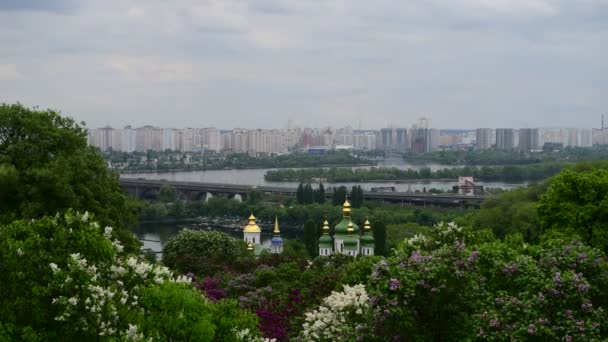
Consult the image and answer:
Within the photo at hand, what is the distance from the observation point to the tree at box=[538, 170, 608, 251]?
7750 millimetres

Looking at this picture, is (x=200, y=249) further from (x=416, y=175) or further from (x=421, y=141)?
(x=421, y=141)

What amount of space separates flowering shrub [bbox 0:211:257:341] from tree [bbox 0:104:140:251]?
3.05 m

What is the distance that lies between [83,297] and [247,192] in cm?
3184

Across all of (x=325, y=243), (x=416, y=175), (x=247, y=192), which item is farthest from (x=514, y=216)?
(x=416, y=175)

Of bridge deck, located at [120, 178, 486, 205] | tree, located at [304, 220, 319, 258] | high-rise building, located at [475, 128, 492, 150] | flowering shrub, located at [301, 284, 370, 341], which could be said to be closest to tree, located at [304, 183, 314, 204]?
bridge deck, located at [120, 178, 486, 205]

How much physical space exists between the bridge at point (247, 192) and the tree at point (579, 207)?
78.7 feet

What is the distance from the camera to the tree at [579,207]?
7.75 metres

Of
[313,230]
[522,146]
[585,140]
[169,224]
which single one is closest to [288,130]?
[522,146]

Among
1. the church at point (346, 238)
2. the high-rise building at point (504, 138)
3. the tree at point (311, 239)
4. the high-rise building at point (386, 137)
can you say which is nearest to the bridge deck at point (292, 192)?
the tree at point (311, 239)

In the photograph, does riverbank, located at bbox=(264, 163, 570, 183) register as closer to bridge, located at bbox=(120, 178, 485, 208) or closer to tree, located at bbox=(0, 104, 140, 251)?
bridge, located at bbox=(120, 178, 485, 208)

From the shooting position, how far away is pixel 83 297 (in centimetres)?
360

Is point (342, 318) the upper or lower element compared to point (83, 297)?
lower

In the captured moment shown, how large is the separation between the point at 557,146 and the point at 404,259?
85.9 m

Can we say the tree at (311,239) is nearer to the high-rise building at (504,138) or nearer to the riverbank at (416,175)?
the riverbank at (416,175)
